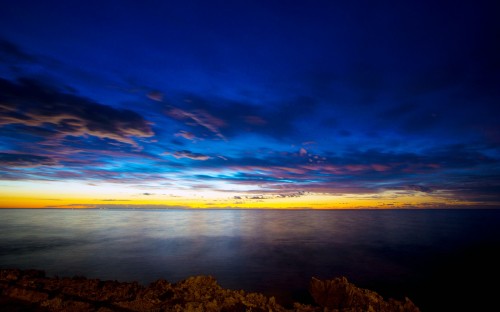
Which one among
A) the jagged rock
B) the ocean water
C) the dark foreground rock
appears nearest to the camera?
the dark foreground rock

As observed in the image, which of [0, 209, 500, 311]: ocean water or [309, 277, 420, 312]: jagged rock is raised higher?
[309, 277, 420, 312]: jagged rock

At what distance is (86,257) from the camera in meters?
34.0

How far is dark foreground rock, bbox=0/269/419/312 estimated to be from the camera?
11297 mm

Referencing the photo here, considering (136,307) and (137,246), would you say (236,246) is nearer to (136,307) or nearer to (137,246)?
(137,246)

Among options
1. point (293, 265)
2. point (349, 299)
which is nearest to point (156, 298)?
point (349, 299)

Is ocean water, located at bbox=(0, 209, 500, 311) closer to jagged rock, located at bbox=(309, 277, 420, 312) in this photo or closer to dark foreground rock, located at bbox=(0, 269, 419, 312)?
jagged rock, located at bbox=(309, 277, 420, 312)

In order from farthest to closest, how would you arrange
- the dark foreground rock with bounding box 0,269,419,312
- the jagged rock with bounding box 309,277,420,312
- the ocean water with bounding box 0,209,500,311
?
the ocean water with bounding box 0,209,500,311 → the jagged rock with bounding box 309,277,420,312 → the dark foreground rock with bounding box 0,269,419,312

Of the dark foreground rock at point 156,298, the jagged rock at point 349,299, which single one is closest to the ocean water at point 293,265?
the jagged rock at point 349,299

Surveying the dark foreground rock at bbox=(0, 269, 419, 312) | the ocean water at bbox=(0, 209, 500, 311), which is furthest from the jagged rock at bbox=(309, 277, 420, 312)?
the ocean water at bbox=(0, 209, 500, 311)

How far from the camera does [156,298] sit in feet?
41.8

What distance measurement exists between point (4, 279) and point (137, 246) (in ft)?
97.2

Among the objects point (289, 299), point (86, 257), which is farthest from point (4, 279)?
point (86, 257)

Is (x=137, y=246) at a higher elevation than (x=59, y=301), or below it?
below

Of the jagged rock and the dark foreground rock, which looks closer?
the dark foreground rock
